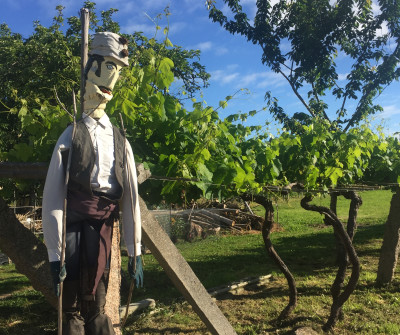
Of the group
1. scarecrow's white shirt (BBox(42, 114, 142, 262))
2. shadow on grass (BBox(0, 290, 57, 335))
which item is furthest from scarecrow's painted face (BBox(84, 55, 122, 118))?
shadow on grass (BBox(0, 290, 57, 335))

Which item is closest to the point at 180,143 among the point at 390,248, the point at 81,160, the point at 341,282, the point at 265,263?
the point at 81,160

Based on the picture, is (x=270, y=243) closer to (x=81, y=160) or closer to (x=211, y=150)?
(x=211, y=150)

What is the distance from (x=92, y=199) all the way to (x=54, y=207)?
0.22 metres

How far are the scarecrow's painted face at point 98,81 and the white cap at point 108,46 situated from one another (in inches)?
1.2

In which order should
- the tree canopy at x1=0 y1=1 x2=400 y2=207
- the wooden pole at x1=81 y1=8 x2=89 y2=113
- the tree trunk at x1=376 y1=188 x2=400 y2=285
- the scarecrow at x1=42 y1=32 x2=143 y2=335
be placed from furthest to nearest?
the tree trunk at x1=376 y1=188 x2=400 y2=285, the tree canopy at x1=0 y1=1 x2=400 y2=207, the wooden pole at x1=81 y1=8 x2=89 y2=113, the scarecrow at x1=42 y1=32 x2=143 y2=335

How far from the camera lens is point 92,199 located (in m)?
2.51

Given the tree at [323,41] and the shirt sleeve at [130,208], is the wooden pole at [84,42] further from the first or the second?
the tree at [323,41]

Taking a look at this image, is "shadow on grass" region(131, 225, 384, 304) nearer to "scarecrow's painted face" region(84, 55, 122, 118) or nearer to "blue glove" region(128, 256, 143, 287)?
"blue glove" region(128, 256, 143, 287)

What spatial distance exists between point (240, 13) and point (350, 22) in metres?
3.64

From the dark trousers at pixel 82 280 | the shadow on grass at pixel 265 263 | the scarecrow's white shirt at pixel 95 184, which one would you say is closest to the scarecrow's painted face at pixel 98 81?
the scarecrow's white shirt at pixel 95 184

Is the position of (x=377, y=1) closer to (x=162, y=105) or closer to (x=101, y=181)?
(x=162, y=105)

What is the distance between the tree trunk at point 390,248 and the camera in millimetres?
8023

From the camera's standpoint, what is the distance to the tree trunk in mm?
8023

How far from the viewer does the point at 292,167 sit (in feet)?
20.1
